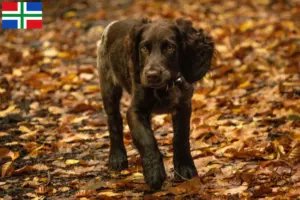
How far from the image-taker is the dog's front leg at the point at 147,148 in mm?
4812

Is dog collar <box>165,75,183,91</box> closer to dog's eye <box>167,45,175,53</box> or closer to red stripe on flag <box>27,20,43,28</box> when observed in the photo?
dog's eye <box>167,45,175,53</box>

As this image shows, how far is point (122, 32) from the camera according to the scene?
19.7ft

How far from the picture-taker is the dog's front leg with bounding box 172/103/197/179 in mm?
5293

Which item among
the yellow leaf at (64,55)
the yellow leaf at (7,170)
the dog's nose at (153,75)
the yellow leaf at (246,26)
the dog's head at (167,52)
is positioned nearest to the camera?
the dog's nose at (153,75)

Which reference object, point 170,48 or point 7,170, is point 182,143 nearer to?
point 170,48

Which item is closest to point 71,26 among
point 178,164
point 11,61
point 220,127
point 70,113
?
point 11,61

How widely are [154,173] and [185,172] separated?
0.58m

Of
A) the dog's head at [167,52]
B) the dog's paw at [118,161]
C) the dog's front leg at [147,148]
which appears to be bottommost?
the dog's paw at [118,161]

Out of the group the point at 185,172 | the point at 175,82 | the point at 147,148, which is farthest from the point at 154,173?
the point at 175,82

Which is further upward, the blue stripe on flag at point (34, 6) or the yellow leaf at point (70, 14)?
the yellow leaf at point (70, 14)

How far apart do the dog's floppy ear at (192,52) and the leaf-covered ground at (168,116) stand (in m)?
0.88

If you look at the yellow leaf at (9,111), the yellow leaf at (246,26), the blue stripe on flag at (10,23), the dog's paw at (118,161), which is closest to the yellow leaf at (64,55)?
the yellow leaf at (9,111)

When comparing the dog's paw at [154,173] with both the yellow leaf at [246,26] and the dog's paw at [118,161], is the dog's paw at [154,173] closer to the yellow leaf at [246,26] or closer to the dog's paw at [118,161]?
the dog's paw at [118,161]

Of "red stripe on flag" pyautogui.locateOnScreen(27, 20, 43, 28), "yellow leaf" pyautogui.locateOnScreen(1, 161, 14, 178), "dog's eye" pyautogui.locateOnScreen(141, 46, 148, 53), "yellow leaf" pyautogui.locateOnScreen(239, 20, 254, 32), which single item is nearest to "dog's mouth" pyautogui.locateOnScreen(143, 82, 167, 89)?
"dog's eye" pyautogui.locateOnScreen(141, 46, 148, 53)
